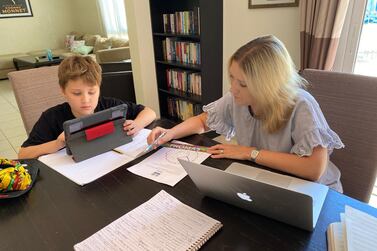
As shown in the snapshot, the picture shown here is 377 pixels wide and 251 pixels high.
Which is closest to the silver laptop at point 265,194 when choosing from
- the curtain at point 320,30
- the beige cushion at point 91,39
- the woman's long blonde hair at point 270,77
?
the woman's long blonde hair at point 270,77

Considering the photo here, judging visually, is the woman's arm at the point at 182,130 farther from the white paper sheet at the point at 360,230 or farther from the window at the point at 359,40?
the window at the point at 359,40

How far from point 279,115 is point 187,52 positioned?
1958 millimetres

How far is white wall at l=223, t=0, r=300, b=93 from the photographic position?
6.88 feet

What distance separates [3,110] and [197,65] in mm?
3179

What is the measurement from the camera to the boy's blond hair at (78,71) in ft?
3.89

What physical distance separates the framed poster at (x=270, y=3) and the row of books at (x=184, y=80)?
0.80 m

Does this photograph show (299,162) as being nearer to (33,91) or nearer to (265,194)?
(265,194)

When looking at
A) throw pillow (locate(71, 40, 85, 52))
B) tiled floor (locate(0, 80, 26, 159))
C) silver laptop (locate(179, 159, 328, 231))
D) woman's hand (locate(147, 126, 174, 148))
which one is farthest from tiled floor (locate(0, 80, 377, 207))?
throw pillow (locate(71, 40, 85, 52))

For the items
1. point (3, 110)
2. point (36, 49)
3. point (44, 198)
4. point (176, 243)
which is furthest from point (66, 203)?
point (36, 49)

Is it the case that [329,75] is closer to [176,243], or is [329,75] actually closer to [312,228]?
[312,228]

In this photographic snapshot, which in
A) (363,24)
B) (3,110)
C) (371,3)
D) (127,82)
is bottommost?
(3,110)

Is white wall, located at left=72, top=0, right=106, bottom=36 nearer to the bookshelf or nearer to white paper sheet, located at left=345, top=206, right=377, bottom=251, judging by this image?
the bookshelf

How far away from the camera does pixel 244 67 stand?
3.16 feet

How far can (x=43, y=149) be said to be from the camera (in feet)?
3.65
